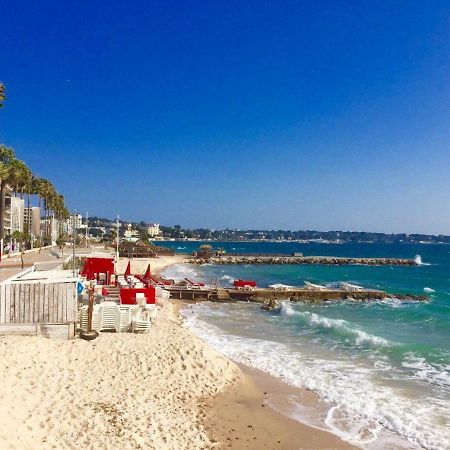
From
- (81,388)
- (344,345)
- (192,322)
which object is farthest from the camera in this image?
(192,322)

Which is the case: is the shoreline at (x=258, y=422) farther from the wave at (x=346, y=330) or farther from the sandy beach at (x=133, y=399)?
the wave at (x=346, y=330)

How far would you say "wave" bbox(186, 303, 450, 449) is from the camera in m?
11.3

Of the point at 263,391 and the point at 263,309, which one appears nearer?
the point at 263,391

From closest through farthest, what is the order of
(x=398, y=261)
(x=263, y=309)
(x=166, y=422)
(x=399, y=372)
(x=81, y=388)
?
(x=166, y=422)
(x=81, y=388)
(x=399, y=372)
(x=263, y=309)
(x=398, y=261)

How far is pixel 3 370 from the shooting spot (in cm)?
1041

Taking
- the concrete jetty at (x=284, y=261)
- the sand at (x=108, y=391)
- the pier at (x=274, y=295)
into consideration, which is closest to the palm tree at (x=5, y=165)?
the pier at (x=274, y=295)

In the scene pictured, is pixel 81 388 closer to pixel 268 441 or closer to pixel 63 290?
pixel 63 290

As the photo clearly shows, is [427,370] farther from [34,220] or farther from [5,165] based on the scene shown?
[34,220]

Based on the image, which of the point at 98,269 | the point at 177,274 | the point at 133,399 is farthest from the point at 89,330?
the point at 177,274

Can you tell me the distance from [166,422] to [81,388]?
2.32 metres

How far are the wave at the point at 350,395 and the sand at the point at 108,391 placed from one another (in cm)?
268

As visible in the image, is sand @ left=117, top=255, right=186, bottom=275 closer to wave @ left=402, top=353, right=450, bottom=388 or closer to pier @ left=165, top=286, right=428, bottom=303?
pier @ left=165, top=286, right=428, bottom=303

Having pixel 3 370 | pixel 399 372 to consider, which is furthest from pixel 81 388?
pixel 399 372

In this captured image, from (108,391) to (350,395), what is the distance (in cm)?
727
